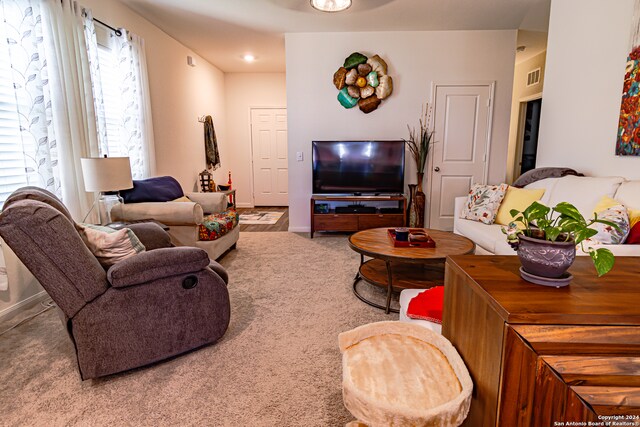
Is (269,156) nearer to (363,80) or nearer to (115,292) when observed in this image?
(363,80)

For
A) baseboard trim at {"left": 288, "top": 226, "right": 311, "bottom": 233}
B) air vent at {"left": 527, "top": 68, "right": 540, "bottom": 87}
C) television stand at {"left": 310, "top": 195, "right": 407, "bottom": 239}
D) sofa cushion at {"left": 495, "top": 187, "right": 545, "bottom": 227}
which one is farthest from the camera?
air vent at {"left": 527, "top": 68, "right": 540, "bottom": 87}

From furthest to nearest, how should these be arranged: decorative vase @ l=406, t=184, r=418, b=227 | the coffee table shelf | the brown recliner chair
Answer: decorative vase @ l=406, t=184, r=418, b=227 < the coffee table shelf < the brown recliner chair

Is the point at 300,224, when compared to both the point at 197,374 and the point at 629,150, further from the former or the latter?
the point at 629,150

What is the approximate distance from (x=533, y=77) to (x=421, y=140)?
110 inches

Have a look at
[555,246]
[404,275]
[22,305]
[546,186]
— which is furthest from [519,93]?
[22,305]

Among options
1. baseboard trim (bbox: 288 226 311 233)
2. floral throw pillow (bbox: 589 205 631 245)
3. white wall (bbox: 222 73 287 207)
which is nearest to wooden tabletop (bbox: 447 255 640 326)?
floral throw pillow (bbox: 589 205 631 245)

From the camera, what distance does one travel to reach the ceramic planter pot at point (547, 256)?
0.90 meters

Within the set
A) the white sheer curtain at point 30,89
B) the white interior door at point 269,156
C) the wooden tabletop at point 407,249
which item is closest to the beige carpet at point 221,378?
the wooden tabletop at point 407,249

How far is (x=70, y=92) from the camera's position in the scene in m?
2.78

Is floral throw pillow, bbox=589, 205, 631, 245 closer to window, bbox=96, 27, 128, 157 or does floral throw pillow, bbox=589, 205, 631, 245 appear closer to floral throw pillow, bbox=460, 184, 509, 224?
floral throw pillow, bbox=460, 184, 509, 224

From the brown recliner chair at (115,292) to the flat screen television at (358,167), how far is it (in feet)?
9.37

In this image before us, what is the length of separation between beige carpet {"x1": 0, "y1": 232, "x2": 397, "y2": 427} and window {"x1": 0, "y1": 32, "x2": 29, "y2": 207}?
98cm

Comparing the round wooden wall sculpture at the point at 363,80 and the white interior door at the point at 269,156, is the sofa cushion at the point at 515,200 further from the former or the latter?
the white interior door at the point at 269,156

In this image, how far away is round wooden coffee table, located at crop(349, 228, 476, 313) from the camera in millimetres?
2377
